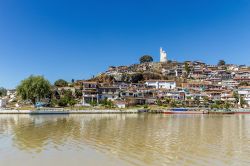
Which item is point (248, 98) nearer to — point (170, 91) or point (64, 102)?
point (170, 91)

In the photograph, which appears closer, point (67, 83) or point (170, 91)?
point (170, 91)

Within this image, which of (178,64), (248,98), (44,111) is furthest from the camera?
(178,64)

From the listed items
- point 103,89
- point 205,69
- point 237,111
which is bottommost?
point 237,111

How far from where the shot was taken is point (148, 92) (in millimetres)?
96188

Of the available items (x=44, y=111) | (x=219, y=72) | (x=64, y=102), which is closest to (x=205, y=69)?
(x=219, y=72)

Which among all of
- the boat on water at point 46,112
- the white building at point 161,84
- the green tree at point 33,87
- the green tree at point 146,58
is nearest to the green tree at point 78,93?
the green tree at point 33,87

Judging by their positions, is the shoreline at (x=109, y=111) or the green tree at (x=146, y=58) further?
the green tree at (x=146, y=58)

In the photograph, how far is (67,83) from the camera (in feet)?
364

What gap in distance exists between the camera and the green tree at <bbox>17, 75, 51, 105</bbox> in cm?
7931

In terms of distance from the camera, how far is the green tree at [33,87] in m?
79.3

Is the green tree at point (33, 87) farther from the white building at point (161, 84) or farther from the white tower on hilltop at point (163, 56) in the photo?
the white tower on hilltop at point (163, 56)

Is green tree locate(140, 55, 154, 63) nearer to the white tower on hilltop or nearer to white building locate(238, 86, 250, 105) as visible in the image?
the white tower on hilltop

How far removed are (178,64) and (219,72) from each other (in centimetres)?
1867

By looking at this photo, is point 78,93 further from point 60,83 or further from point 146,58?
point 146,58
